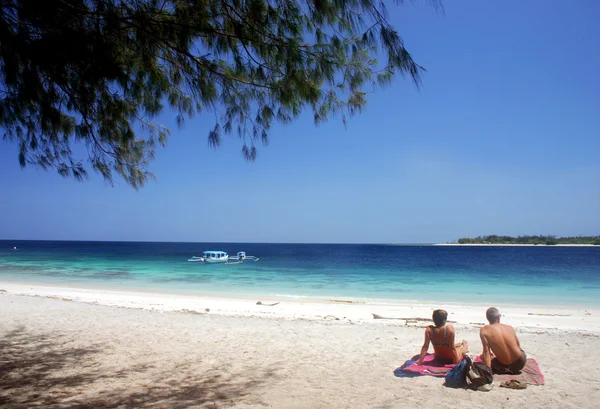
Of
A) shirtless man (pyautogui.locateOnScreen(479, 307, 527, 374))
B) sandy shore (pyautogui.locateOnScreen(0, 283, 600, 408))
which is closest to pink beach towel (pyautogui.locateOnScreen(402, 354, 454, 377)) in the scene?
sandy shore (pyautogui.locateOnScreen(0, 283, 600, 408))

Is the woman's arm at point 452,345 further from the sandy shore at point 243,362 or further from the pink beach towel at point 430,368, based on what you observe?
the sandy shore at point 243,362

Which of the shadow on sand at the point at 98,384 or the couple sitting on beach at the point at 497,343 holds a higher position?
the couple sitting on beach at the point at 497,343

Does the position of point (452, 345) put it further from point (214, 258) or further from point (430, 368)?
point (214, 258)

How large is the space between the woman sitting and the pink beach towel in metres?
0.06

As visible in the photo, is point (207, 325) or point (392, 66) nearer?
point (392, 66)

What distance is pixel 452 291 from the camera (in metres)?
19.3

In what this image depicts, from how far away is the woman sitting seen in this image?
4.75m

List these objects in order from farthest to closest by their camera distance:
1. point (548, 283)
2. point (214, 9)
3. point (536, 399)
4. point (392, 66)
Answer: point (548, 283), point (536, 399), point (214, 9), point (392, 66)

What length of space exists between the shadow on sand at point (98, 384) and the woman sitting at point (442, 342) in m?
1.92

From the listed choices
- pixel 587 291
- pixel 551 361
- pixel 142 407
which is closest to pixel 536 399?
pixel 551 361

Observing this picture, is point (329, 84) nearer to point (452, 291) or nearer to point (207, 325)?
point (207, 325)

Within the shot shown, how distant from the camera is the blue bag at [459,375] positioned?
172 inches

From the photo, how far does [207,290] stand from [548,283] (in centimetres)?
1877

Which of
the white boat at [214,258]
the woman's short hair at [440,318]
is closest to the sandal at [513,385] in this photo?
the woman's short hair at [440,318]
